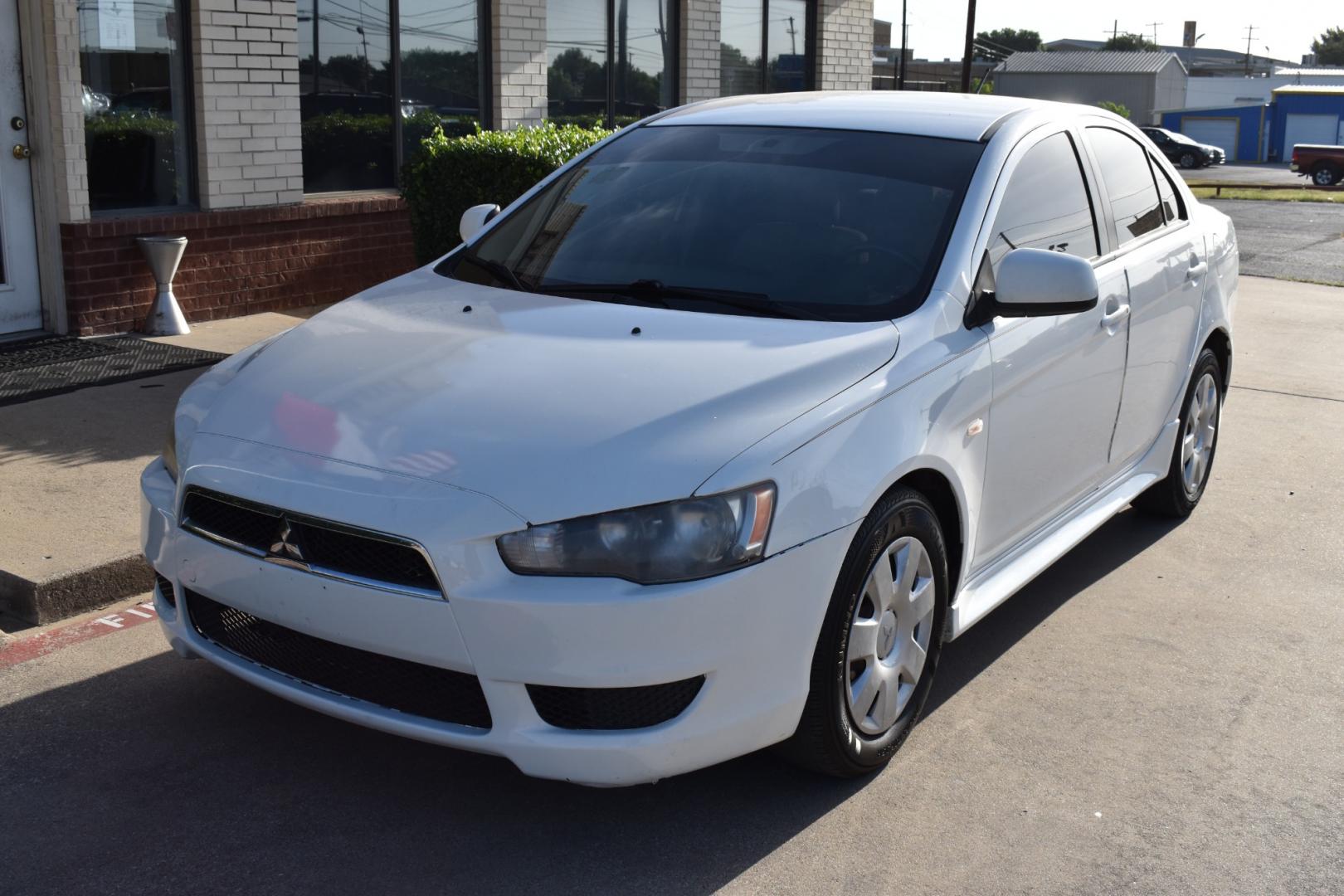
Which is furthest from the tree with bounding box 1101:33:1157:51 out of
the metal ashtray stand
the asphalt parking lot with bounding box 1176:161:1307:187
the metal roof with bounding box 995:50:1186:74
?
the metal ashtray stand

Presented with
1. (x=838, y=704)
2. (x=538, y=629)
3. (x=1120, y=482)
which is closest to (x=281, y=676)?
(x=538, y=629)

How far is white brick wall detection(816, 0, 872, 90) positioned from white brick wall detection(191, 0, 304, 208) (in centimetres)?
785

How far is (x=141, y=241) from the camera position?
913 centimetres

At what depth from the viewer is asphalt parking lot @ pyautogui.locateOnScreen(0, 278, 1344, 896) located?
338 cm

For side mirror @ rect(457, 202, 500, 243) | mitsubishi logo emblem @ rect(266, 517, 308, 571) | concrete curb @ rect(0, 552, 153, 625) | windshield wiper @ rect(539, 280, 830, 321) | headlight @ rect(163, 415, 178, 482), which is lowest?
concrete curb @ rect(0, 552, 153, 625)

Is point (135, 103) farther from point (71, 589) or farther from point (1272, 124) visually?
point (1272, 124)

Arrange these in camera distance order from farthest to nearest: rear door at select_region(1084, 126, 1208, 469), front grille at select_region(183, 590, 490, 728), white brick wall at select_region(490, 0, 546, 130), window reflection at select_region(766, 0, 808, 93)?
window reflection at select_region(766, 0, 808, 93)
white brick wall at select_region(490, 0, 546, 130)
rear door at select_region(1084, 126, 1208, 469)
front grille at select_region(183, 590, 490, 728)

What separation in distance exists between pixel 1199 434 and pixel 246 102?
694 cm

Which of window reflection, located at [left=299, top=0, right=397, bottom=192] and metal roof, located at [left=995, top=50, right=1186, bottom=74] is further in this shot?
metal roof, located at [left=995, top=50, right=1186, bottom=74]

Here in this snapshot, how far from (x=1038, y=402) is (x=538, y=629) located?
1995mm

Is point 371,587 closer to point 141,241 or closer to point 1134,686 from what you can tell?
point 1134,686

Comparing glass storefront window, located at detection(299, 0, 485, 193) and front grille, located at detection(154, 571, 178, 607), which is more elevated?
glass storefront window, located at detection(299, 0, 485, 193)

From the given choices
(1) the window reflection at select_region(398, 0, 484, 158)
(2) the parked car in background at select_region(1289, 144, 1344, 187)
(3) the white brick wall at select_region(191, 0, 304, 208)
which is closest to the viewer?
(3) the white brick wall at select_region(191, 0, 304, 208)

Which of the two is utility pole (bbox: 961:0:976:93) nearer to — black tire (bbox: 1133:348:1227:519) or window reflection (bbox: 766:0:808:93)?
window reflection (bbox: 766:0:808:93)
